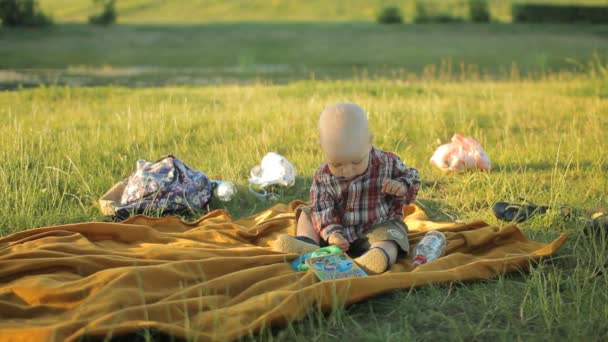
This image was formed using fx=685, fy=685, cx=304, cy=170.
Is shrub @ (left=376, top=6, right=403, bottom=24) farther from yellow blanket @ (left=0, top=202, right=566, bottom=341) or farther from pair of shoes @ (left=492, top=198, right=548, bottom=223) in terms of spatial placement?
yellow blanket @ (left=0, top=202, right=566, bottom=341)

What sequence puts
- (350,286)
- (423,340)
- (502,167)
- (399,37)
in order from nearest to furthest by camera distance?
(423,340), (350,286), (502,167), (399,37)

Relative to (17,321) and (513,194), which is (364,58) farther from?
(17,321)

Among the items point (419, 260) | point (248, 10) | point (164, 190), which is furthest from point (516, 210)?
point (248, 10)

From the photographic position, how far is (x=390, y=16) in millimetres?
32625

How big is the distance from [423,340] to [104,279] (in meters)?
1.60

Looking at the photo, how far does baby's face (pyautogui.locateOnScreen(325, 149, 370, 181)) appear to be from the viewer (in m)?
4.04

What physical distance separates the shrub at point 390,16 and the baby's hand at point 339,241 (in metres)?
29.7

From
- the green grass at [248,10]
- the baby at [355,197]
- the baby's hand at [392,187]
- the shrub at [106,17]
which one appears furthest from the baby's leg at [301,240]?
the green grass at [248,10]

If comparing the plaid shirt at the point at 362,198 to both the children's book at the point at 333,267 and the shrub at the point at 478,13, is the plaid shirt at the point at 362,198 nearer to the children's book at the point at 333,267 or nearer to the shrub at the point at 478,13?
the children's book at the point at 333,267

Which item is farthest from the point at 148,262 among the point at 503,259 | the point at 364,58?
the point at 364,58

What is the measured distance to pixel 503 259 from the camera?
384cm

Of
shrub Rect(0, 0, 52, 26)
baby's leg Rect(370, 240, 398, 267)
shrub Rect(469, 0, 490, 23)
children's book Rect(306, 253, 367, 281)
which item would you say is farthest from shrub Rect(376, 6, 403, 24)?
children's book Rect(306, 253, 367, 281)

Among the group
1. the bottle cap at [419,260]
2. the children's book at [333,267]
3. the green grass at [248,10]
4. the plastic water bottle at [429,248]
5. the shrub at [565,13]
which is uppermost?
the green grass at [248,10]

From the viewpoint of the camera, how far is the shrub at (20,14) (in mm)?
25453
